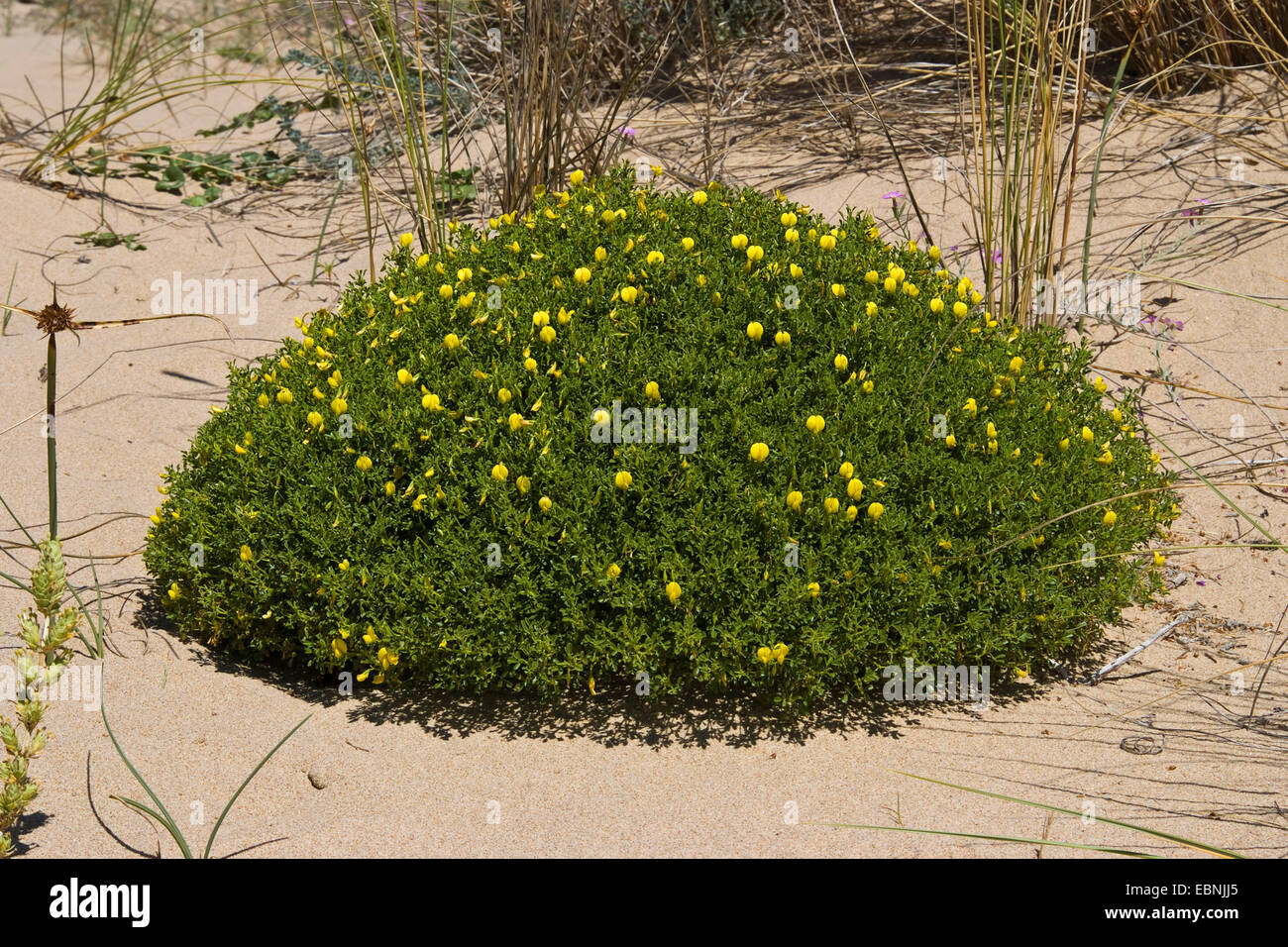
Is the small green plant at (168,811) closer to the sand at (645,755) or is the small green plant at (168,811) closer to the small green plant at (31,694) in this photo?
the sand at (645,755)

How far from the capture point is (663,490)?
3.12 metres

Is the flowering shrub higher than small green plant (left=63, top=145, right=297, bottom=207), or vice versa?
small green plant (left=63, top=145, right=297, bottom=207)

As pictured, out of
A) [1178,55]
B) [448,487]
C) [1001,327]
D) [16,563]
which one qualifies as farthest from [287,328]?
[1178,55]

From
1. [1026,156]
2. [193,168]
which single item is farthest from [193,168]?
[1026,156]

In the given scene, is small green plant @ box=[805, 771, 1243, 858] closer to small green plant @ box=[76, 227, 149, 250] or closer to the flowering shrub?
the flowering shrub

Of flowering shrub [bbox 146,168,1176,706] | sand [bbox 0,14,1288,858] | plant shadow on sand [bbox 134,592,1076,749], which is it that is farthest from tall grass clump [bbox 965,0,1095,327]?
plant shadow on sand [bbox 134,592,1076,749]

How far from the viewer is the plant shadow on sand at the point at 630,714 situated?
10.4 ft

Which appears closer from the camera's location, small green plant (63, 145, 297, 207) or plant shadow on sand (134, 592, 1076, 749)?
plant shadow on sand (134, 592, 1076, 749)

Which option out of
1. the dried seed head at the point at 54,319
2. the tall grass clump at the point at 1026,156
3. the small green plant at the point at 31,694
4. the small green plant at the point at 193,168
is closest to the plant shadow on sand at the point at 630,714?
the small green plant at the point at 31,694

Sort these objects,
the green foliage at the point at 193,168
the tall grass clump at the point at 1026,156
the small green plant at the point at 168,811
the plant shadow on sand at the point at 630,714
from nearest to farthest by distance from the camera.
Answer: the small green plant at the point at 168,811, the plant shadow on sand at the point at 630,714, the tall grass clump at the point at 1026,156, the green foliage at the point at 193,168

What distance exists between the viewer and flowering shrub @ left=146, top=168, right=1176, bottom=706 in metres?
3.03

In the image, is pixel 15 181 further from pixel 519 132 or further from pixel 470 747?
pixel 470 747

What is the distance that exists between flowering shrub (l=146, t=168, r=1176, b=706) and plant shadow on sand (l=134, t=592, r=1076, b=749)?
0.07 metres

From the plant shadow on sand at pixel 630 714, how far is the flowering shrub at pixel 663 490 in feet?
0.22
